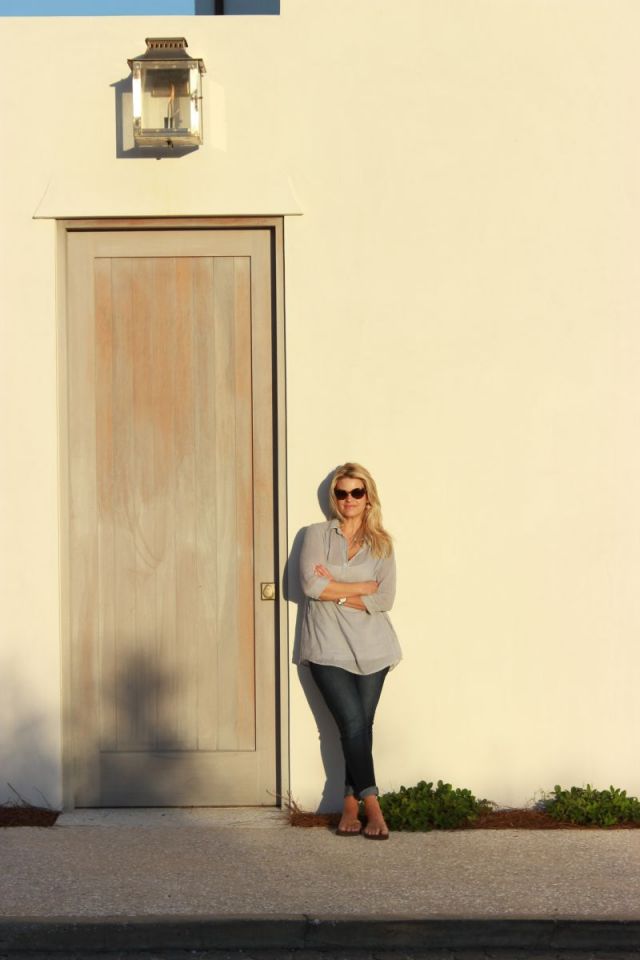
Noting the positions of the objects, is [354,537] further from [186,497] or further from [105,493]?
[105,493]

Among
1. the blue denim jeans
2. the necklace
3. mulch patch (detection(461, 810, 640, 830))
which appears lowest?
mulch patch (detection(461, 810, 640, 830))

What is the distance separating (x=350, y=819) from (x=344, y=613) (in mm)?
1007

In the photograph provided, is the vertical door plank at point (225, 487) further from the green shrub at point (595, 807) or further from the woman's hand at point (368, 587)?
the green shrub at point (595, 807)

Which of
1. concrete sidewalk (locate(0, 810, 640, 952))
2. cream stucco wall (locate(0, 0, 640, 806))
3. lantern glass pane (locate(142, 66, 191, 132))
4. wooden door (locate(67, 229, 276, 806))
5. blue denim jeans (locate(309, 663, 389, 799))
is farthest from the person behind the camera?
wooden door (locate(67, 229, 276, 806))

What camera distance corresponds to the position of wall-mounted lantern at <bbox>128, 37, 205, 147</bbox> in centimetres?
663

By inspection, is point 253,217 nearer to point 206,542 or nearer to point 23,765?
point 206,542

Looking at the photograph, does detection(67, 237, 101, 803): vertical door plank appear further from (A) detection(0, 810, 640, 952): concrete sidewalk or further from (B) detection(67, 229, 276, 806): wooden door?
(A) detection(0, 810, 640, 952): concrete sidewalk

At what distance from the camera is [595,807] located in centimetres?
666

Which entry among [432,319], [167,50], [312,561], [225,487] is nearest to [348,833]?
[312,561]

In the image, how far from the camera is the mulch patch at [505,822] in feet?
21.9

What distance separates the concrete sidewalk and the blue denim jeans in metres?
0.30

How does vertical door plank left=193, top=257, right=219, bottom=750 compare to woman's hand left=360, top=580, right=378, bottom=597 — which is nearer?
woman's hand left=360, top=580, right=378, bottom=597

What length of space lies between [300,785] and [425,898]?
1557mm

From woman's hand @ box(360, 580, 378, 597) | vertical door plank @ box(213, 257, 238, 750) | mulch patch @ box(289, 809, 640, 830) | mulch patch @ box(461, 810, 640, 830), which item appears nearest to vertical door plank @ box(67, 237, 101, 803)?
vertical door plank @ box(213, 257, 238, 750)
